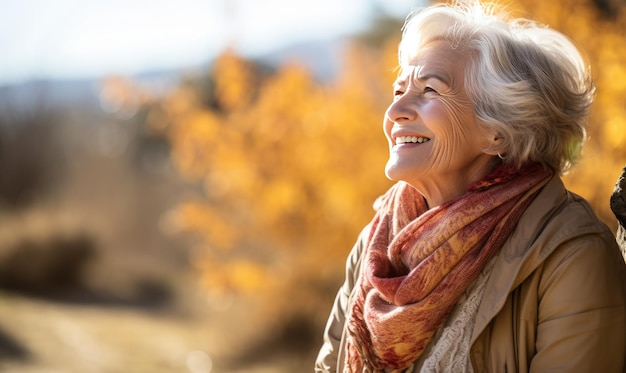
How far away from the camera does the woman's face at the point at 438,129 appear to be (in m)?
2.08

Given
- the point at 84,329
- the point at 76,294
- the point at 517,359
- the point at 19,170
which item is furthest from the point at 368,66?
the point at 19,170

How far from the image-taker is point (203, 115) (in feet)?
19.5

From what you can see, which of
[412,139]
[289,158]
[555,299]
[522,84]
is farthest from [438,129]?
[289,158]

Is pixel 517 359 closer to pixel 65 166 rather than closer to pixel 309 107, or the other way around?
pixel 309 107

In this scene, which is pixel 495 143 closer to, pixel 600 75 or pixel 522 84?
pixel 522 84

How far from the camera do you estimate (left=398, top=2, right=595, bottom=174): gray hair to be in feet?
6.68

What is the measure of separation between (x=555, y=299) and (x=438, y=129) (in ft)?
1.81

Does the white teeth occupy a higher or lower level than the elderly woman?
higher

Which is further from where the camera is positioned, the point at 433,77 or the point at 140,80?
the point at 140,80

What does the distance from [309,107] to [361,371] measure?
3.41m

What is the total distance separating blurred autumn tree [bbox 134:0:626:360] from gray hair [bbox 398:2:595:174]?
2.30 metres

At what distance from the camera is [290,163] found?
5.52 meters

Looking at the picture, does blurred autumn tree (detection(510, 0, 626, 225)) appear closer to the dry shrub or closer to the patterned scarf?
the patterned scarf

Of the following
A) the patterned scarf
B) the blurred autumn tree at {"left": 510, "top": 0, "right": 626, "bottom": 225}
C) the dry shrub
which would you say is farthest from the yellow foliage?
the dry shrub
